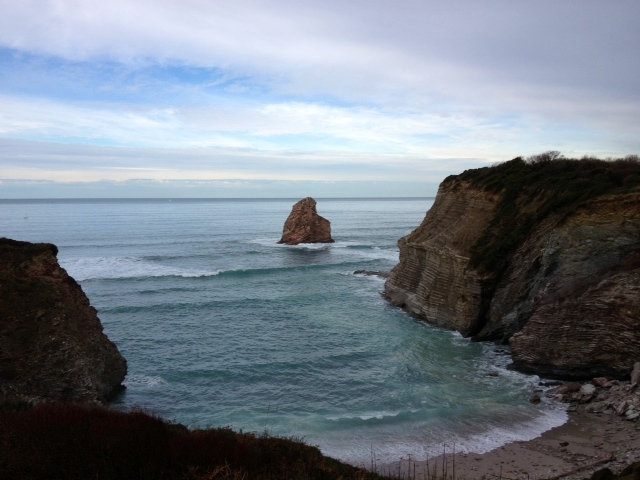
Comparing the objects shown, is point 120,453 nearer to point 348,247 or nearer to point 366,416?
point 366,416

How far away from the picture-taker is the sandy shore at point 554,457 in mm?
13258

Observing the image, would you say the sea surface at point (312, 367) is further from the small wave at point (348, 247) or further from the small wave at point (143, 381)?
the small wave at point (348, 247)

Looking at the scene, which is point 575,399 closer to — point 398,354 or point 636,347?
point 636,347

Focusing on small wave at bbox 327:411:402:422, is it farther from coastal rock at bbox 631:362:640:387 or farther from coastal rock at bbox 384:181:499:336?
coastal rock at bbox 384:181:499:336

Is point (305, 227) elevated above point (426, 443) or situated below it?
above

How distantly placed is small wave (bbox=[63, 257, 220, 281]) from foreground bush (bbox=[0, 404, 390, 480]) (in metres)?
36.7

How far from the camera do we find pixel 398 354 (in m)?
24.5

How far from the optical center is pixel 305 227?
7206 cm

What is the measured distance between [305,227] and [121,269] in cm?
3035

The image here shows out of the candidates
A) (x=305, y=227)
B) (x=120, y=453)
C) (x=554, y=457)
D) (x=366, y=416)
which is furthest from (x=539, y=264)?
(x=305, y=227)

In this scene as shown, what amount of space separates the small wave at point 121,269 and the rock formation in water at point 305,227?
22776mm

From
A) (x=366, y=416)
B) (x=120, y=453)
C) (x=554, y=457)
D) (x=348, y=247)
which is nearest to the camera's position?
→ (x=120, y=453)

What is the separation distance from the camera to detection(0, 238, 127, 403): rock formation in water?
16.3 m

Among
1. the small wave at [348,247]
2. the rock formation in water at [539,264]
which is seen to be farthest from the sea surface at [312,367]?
the small wave at [348,247]
